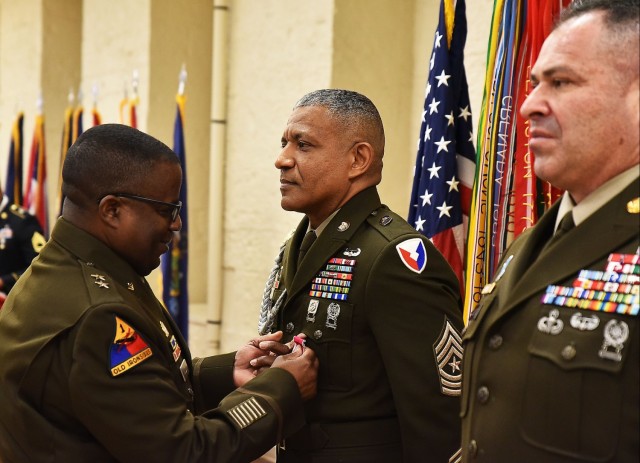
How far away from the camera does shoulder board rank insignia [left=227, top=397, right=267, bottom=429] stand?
1.73 meters

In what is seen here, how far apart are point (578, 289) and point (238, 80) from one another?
13.0ft

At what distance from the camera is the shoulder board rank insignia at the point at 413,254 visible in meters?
1.93

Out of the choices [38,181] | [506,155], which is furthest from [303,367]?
[38,181]

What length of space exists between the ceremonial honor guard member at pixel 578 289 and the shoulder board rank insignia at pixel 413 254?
0.56 metres

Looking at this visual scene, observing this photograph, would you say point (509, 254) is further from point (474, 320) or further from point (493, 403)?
point (493, 403)

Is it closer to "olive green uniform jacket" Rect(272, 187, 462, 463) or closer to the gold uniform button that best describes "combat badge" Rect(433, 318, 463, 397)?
"olive green uniform jacket" Rect(272, 187, 462, 463)

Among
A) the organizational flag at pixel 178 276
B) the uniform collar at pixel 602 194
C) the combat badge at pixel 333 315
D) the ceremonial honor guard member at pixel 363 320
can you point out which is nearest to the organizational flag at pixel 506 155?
the ceremonial honor guard member at pixel 363 320

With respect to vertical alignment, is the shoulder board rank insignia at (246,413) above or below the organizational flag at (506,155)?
below

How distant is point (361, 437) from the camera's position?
6.24ft

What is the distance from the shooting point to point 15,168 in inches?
238

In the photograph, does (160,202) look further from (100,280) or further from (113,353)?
(113,353)

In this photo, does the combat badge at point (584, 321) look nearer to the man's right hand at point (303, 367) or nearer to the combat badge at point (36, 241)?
the man's right hand at point (303, 367)

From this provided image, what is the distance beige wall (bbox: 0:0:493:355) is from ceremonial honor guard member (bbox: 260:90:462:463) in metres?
1.95

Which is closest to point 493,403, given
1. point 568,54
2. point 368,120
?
point 568,54
